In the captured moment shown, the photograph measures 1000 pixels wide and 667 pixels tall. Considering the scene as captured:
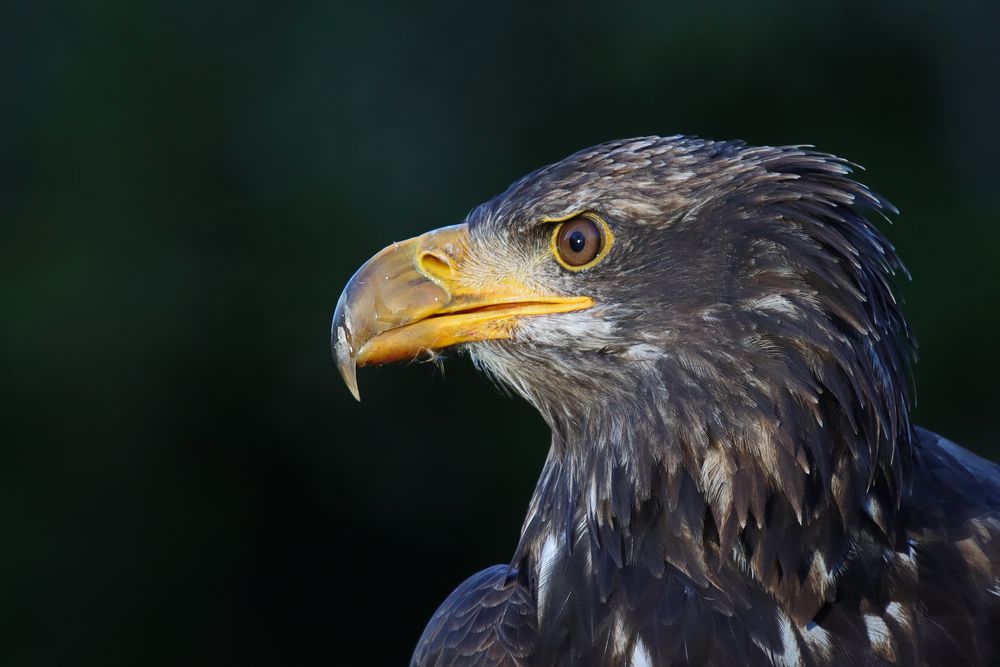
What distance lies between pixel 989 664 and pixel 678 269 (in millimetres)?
964

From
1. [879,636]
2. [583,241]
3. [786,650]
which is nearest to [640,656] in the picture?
[786,650]

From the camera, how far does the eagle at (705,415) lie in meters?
2.41

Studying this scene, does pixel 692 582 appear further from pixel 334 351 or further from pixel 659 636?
pixel 334 351

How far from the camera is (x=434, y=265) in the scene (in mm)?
2762

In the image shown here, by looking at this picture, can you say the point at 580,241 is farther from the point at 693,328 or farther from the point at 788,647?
the point at 788,647

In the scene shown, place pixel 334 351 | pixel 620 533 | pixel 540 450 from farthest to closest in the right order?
pixel 540 450
pixel 334 351
pixel 620 533

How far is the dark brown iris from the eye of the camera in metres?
2.62

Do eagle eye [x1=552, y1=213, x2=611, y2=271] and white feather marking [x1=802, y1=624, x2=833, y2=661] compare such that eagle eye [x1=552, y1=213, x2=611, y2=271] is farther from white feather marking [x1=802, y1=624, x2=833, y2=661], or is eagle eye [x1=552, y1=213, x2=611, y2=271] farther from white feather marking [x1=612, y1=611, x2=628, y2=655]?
white feather marking [x1=802, y1=624, x2=833, y2=661]

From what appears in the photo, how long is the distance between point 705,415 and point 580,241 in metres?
0.46

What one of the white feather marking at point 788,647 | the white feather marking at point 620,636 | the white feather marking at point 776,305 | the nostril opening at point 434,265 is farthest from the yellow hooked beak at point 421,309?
the white feather marking at point 788,647

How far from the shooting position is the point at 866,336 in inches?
95.4

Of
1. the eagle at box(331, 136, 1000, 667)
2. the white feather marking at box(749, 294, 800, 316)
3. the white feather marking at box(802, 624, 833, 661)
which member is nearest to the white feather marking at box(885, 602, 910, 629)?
the eagle at box(331, 136, 1000, 667)

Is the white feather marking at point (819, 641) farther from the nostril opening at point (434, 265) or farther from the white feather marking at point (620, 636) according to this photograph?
the nostril opening at point (434, 265)

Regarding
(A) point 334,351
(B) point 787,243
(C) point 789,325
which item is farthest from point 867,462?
(A) point 334,351
